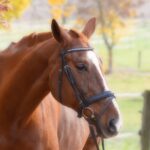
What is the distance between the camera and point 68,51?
4.59m

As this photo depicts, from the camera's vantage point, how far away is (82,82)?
4.50 meters

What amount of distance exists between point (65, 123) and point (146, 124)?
2026 mm

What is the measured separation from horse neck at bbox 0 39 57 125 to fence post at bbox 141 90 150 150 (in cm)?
254

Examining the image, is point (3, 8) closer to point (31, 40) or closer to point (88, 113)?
point (31, 40)

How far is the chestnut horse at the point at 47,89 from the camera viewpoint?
14.6ft

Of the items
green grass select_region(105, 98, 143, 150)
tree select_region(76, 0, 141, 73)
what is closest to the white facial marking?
green grass select_region(105, 98, 143, 150)

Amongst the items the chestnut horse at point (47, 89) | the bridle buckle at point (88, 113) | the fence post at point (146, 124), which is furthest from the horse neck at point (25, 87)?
the fence post at point (146, 124)

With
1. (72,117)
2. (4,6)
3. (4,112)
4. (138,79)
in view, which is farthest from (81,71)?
(138,79)

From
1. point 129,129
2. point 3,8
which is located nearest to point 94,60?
point 3,8

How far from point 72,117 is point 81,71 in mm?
1335

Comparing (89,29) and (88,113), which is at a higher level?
(89,29)

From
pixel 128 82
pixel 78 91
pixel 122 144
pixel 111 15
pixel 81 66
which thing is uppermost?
pixel 81 66

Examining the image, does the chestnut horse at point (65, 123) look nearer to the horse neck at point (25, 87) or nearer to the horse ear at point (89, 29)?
the horse neck at point (25, 87)

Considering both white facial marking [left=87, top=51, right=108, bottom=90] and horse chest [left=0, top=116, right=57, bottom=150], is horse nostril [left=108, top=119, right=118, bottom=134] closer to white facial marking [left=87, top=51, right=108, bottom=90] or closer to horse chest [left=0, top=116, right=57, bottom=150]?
white facial marking [left=87, top=51, right=108, bottom=90]
